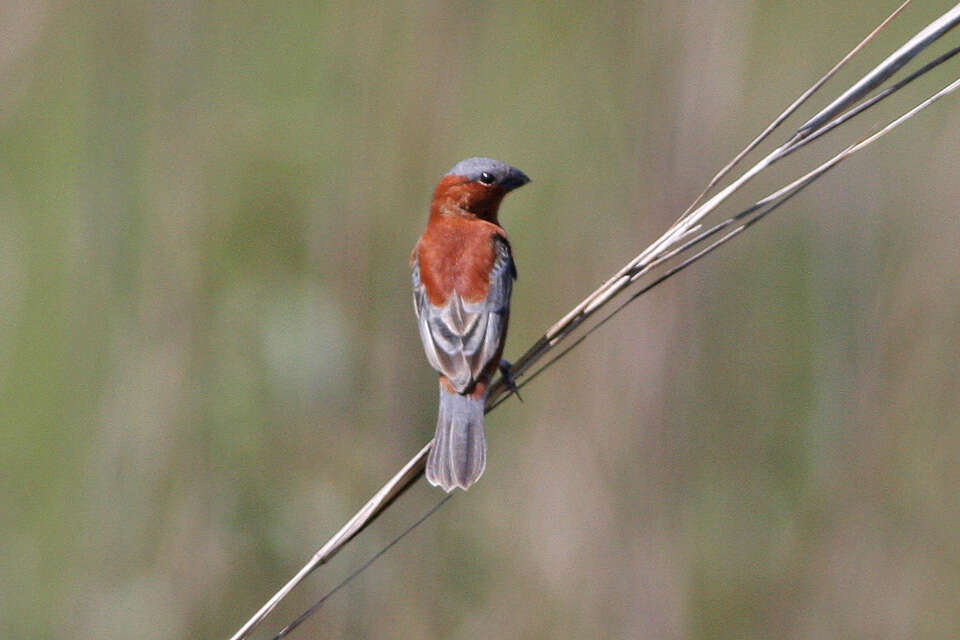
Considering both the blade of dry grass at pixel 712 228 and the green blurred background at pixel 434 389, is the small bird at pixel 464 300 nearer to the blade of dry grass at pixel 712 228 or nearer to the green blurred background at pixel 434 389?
the green blurred background at pixel 434 389

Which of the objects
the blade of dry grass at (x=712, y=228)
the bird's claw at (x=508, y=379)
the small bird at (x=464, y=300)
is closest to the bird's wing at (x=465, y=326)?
the small bird at (x=464, y=300)

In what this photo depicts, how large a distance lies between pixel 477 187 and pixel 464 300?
2.71 ft

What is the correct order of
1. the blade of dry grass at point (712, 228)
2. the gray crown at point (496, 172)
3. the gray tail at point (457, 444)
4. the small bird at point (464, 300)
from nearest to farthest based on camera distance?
the blade of dry grass at point (712, 228) → the gray tail at point (457, 444) → the small bird at point (464, 300) → the gray crown at point (496, 172)

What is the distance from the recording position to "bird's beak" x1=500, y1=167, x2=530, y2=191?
4.82m

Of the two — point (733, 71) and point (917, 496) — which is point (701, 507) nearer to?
point (917, 496)

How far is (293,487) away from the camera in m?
3.87

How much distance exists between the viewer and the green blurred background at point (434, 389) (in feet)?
12.7

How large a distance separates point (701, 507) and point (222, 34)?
269cm

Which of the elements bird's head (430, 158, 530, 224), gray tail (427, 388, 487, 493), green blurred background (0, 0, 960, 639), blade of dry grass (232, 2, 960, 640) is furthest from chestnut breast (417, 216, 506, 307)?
blade of dry grass (232, 2, 960, 640)

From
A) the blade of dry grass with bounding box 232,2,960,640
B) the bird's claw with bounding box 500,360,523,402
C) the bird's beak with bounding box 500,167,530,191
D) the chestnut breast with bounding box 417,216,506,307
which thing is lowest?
the bird's claw with bounding box 500,360,523,402

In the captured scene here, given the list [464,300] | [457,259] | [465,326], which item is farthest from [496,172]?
[465,326]

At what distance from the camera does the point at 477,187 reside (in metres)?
4.88

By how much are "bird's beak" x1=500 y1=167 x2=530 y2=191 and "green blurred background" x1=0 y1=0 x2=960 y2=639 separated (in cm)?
43

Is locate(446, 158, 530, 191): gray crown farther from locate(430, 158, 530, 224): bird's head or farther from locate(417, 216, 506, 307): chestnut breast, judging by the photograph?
locate(417, 216, 506, 307): chestnut breast
